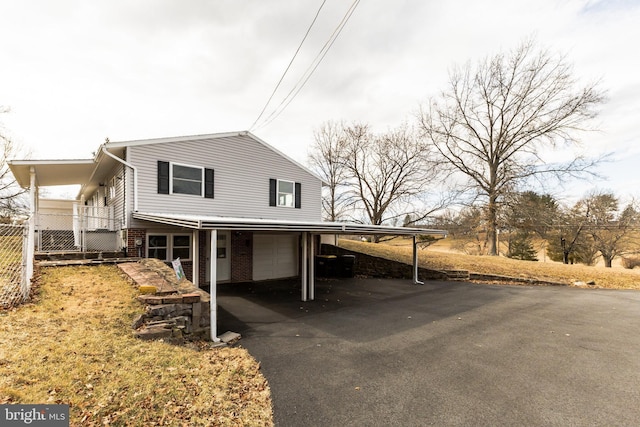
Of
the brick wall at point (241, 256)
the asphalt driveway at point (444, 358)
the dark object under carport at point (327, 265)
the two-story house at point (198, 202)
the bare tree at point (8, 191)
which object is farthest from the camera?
the bare tree at point (8, 191)

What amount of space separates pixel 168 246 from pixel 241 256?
2.72m

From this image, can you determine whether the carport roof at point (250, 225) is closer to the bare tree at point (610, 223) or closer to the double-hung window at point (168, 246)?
the double-hung window at point (168, 246)

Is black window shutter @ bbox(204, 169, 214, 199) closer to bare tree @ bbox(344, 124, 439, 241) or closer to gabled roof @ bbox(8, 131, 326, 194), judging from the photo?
gabled roof @ bbox(8, 131, 326, 194)

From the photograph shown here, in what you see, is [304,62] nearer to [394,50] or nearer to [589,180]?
[394,50]

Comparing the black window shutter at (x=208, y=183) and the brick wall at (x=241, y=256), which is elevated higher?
the black window shutter at (x=208, y=183)

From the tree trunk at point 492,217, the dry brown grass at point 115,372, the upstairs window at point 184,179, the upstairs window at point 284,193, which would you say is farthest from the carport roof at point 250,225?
the tree trunk at point 492,217

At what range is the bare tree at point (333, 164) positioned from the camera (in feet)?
93.2

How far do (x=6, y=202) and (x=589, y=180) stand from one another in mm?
41279

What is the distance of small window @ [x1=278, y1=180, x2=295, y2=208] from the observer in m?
12.9

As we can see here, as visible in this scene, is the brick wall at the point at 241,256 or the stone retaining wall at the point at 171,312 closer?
the stone retaining wall at the point at 171,312

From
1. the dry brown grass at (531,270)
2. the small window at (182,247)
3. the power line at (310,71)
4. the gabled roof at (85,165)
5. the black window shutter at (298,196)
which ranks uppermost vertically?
the power line at (310,71)

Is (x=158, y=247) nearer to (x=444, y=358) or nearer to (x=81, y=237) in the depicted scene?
(x=81, y=237)

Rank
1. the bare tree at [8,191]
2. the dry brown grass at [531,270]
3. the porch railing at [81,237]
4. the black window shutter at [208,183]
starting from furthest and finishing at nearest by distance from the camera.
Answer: the bare tree at [8,191] → the dry brown grass at [531,270] → the black window shutter at [208,183] → the porch railing at [81,237]

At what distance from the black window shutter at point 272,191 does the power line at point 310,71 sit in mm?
2320
